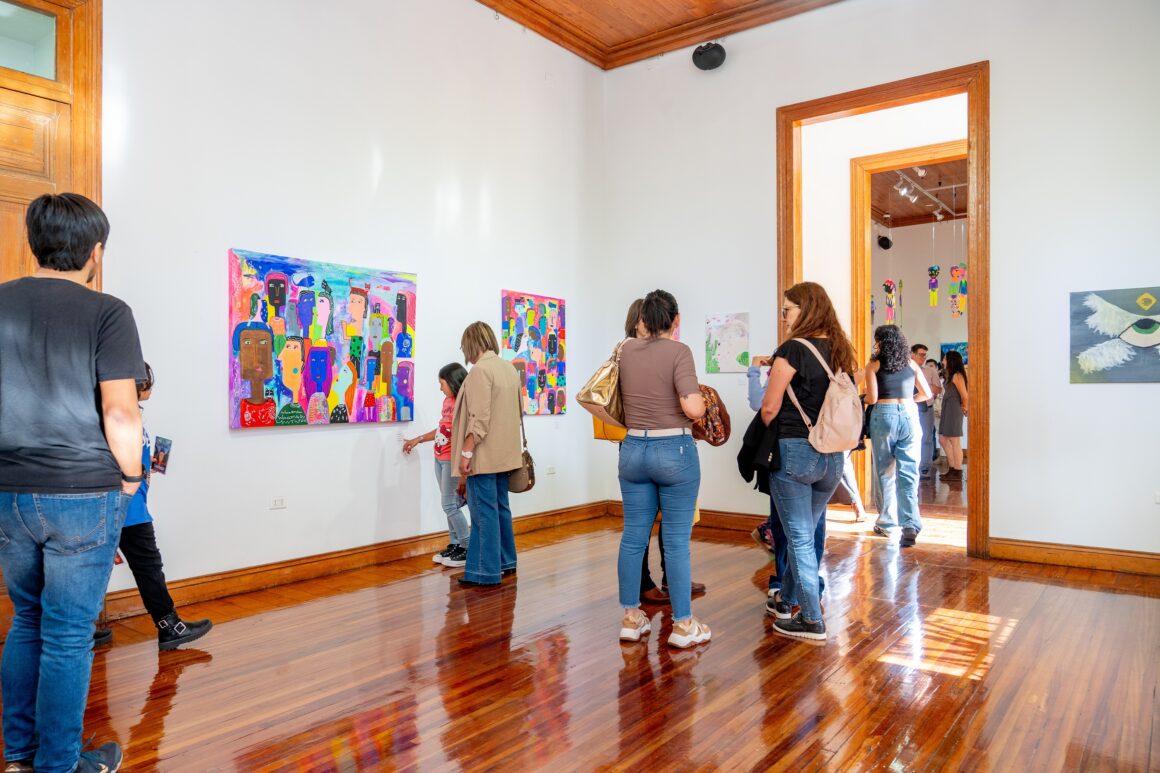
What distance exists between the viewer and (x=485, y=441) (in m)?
4.72

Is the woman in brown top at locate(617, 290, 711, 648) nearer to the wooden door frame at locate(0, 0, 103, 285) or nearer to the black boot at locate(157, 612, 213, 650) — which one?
the black boot at locate(157, 612, 213, 650)

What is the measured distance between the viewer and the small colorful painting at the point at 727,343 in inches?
273

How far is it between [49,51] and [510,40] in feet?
12.3

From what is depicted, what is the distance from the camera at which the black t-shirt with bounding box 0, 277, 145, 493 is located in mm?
2146

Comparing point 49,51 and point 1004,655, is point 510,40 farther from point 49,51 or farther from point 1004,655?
point 1004,655

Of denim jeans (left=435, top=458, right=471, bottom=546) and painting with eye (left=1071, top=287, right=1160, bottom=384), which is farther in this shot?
denim jeans (left=435, top=458, right=471, bottom=546)

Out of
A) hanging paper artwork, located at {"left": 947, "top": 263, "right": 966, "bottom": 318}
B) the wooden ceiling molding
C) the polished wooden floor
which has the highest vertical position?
the wooden ceiling molding

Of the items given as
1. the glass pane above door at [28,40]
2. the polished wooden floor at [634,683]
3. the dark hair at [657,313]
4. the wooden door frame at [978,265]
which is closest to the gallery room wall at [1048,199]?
the wooden door frame at [978,265]

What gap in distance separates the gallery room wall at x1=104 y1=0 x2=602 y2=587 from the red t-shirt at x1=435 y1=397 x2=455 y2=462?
0.43 m

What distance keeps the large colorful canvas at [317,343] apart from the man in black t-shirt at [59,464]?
251 cm

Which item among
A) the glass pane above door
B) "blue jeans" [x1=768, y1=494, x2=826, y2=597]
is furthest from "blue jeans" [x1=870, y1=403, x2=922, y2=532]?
the glass pane above door

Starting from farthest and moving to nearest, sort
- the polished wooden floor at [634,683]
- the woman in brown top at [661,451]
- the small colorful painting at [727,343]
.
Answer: the small colorful painting at [727,343]
the woman in brown top at [661,451]
the polished wooden floor at [634,683]

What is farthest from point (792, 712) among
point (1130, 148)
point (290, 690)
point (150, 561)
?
point (1130, 148)

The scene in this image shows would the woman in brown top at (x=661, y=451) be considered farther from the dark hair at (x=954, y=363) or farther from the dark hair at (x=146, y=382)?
the dark hair at (x=954, y=363)
